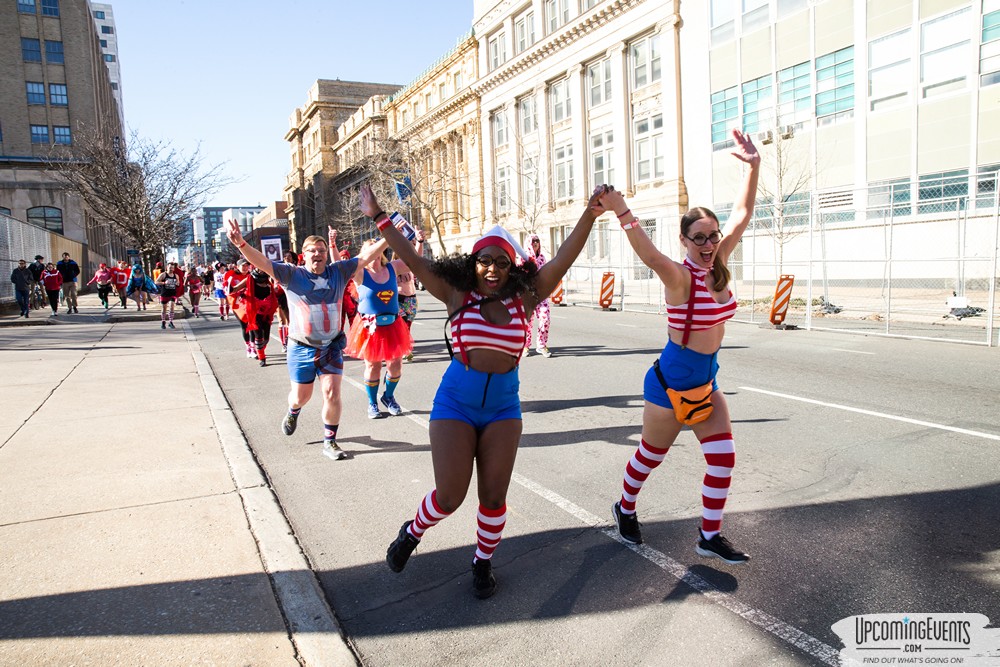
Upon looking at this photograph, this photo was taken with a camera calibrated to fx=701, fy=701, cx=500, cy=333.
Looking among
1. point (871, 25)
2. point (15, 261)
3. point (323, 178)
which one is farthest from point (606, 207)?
point (323, 178)

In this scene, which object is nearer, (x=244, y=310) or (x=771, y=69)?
(x=244, y=310)

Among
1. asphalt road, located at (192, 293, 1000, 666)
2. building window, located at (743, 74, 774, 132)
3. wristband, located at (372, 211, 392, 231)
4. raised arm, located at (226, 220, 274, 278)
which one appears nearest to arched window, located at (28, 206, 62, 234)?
building window, located at (743, 74, 774, 132)

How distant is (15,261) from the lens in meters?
25.7

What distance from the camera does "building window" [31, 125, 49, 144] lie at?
57.0 m

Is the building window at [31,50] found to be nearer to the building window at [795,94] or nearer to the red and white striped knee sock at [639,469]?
the building window at [795,94]

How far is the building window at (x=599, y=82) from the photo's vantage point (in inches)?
1454

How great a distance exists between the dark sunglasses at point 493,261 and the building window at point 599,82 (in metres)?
35.7

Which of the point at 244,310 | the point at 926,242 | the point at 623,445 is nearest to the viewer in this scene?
the point at 623,445

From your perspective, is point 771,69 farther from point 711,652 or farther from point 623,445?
point 711,652

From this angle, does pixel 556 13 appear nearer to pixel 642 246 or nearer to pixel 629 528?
pixel 642 246

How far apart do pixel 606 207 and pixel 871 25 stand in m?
24.3

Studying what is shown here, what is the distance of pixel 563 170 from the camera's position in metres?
41.1

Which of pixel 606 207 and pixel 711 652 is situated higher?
pixel 606 207

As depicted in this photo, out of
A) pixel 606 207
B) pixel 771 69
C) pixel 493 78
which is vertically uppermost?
pixel 493 78
